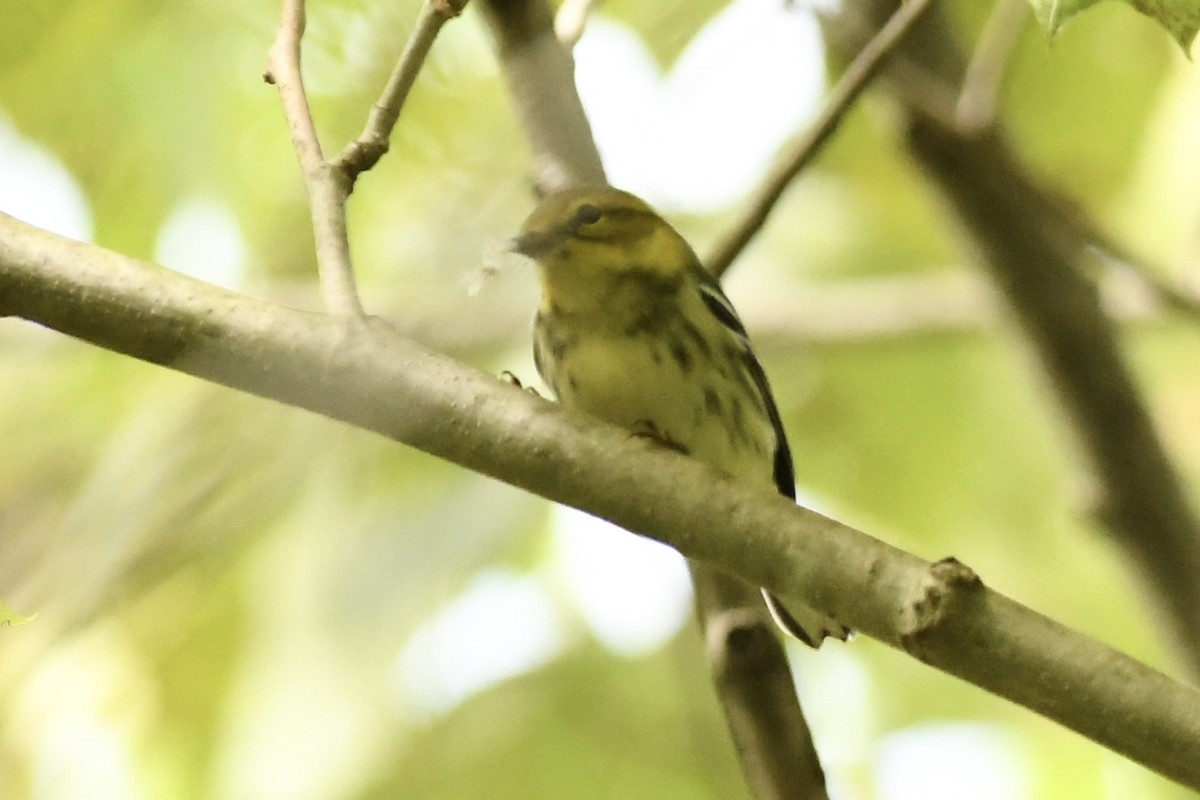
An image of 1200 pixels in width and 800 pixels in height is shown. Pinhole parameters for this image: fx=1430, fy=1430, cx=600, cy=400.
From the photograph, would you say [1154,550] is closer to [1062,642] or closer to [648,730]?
[648,730]

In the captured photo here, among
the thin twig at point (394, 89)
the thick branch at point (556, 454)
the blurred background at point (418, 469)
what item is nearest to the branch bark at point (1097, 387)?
the blurred background at point (418, 469)

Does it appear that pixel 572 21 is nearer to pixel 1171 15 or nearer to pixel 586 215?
pixel 586 215

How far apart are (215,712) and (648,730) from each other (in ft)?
1.78

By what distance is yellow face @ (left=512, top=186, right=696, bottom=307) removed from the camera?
141cm

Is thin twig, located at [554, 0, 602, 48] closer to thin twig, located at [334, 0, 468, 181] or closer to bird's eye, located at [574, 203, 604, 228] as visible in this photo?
bird's eye, located at [574, 203, 604, 228]

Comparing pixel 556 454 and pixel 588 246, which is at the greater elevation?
pixel 556 454

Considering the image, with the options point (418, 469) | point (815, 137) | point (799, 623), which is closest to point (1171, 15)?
point (815, 137)

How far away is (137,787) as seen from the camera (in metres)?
1.76

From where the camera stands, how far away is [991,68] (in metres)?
1.34

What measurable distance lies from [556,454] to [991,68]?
28.5 inches

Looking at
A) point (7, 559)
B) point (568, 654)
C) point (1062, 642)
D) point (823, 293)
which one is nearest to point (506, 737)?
point (568, 654)

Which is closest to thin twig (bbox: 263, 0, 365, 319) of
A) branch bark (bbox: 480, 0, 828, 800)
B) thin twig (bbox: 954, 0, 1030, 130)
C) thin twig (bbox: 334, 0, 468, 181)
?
thin twig (bbox: 334, 0, 468, 181)

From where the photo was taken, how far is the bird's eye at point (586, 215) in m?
1.41

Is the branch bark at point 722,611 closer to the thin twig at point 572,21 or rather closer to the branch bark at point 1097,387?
the thin twig at point 572,21
